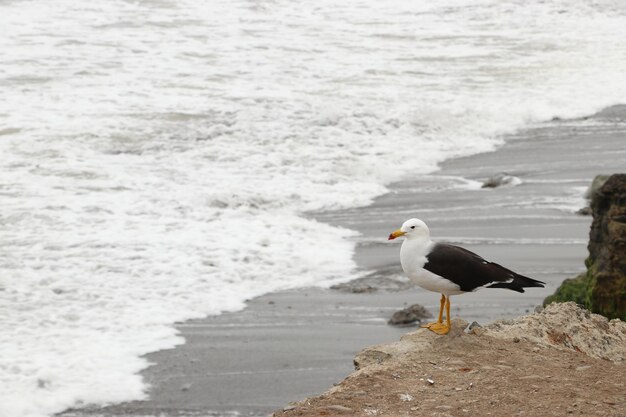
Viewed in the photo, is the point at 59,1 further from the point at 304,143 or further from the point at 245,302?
the point at 245,302

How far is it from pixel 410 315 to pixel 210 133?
825cm

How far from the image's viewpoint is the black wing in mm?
6121

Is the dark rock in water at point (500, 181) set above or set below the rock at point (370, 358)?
below

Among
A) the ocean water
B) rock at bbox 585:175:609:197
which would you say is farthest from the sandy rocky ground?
rock at bbox 585:175:609:197

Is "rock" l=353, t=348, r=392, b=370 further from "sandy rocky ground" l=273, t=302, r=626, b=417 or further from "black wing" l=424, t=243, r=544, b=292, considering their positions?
"black wing" l=424, t=243, r=544, b=292

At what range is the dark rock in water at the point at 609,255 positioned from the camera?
7.22 metres

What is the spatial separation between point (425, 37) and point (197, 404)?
1909 centimetres

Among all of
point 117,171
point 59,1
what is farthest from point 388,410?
point 59,1

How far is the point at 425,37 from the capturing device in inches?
1008

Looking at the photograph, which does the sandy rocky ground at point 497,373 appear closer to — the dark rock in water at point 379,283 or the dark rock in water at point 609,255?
the dark rock in water at point 609,255

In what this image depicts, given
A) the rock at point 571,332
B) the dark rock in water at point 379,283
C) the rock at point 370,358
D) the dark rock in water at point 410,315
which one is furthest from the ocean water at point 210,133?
the rock at point 571,332

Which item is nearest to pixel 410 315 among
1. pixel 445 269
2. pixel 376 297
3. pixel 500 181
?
pixel 376 297

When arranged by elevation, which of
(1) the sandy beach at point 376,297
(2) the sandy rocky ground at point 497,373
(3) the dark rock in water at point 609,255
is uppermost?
(3) the dark rock in water at point 609,255

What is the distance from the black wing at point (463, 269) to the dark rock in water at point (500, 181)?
7.23 meters
